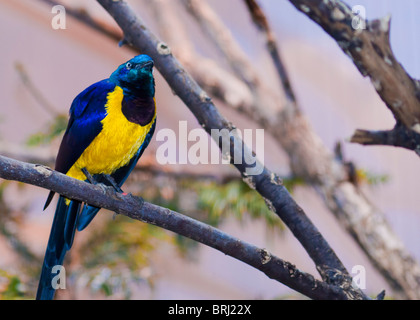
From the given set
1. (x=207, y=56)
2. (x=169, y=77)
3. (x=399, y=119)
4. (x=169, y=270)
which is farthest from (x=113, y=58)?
(x=399, y=119)

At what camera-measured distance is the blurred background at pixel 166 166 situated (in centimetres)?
119

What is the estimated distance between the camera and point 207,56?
1580mm

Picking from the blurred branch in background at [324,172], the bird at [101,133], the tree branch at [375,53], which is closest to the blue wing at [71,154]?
the bird at [101,133]

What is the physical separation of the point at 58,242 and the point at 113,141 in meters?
0.17

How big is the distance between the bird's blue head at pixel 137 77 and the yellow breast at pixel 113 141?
0.01 meters

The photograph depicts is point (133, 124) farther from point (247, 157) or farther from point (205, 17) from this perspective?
point (205, 17)

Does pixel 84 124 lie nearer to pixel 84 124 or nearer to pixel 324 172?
pixel 84 124

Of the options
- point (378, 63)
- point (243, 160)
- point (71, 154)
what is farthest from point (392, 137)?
point (71, 154)

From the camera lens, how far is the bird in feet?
2.25

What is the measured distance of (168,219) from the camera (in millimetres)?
616

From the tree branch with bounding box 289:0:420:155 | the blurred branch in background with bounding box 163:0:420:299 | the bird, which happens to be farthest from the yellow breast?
the blurred branch in background with bounding box 163:0:420:299

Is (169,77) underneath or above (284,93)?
underneath

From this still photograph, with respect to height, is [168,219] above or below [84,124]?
below

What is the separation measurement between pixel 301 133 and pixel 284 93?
0.38 feet
